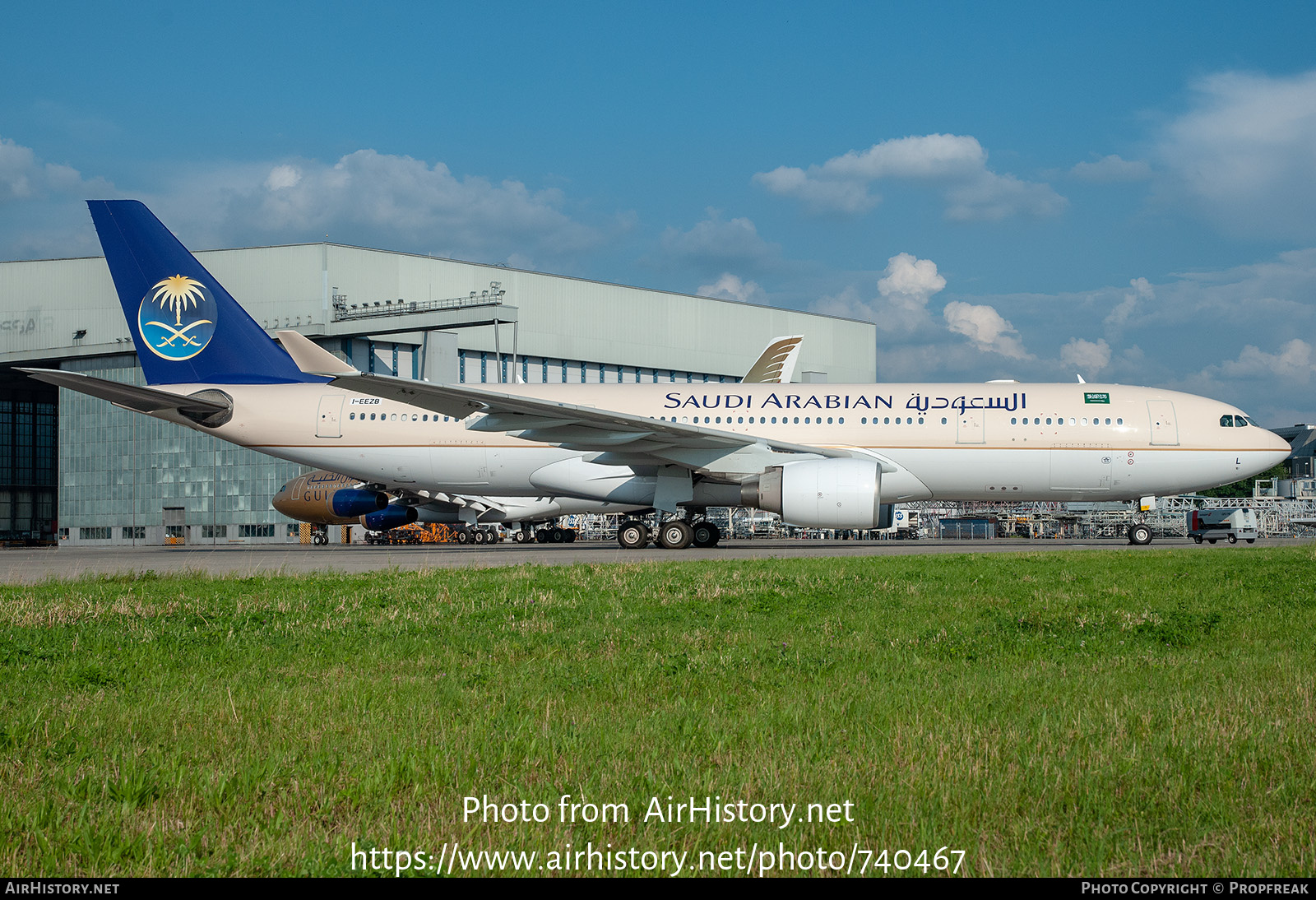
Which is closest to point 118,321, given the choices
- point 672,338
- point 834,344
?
point 672,338

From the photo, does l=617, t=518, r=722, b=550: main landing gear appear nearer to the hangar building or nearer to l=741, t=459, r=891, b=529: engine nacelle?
l=741, t=459, r=891, b=529: engine nacelle

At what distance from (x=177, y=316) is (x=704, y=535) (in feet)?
43.6

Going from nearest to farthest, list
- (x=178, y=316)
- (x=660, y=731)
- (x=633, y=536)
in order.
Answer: (x=660, y=731) < (x=633, y=536) < (x=178, y=316)

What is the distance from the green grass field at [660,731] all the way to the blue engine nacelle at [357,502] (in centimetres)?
2081

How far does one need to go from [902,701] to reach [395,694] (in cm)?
240

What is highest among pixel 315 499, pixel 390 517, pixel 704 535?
pixel 315 499

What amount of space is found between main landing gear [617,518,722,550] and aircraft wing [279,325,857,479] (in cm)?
152

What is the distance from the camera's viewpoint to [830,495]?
60.1 ft

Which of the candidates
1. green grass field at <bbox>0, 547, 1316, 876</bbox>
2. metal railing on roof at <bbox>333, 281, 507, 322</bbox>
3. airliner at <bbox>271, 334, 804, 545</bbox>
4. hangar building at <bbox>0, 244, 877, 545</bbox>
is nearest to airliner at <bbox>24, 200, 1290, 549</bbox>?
airliner at <bbox>271, 334, 804, 545</bbox>

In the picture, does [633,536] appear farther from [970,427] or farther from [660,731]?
Answer: [660,731]

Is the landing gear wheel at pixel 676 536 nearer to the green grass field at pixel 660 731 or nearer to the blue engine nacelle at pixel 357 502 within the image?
the blue engine nacelle at pixel 357 502

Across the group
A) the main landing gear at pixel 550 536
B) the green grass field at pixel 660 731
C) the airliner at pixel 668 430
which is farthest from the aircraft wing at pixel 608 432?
the main landing gear at pixel 550 536

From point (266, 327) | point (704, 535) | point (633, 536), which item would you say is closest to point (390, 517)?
point (633, 536)

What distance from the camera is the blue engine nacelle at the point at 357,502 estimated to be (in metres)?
28.5
